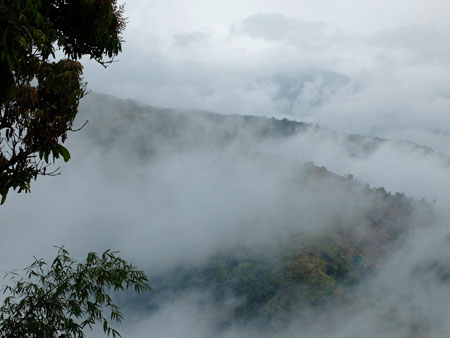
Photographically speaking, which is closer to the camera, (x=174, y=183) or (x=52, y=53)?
(x=52, y=53)

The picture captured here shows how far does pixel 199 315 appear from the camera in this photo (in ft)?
412

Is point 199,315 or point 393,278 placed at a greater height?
point 199,315

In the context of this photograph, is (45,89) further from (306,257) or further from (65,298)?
(306,257)

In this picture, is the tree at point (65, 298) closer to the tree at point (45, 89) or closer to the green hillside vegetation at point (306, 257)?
the tree at point (45, 89)

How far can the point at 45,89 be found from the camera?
5.87m

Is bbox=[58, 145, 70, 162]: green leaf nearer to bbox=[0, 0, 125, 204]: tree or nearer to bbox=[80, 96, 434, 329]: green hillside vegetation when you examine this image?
bbox=[0, 0, 125, 204]: tree

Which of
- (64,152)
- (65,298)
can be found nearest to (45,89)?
(64,152)

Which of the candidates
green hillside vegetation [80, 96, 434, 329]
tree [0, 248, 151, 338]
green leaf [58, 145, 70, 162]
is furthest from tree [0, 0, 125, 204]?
green hillside vegetation [80, 96, 434, 329]

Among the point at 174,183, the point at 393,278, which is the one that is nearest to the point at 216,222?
the point at 174,183

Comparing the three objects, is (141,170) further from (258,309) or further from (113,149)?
(258,309)

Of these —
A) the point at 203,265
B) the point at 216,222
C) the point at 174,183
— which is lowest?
the point at 203,265

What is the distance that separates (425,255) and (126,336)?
119 meters

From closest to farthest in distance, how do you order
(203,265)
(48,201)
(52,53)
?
(52,53)
(203,265)
(48,201)

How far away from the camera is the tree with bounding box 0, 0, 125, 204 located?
5.45 m
